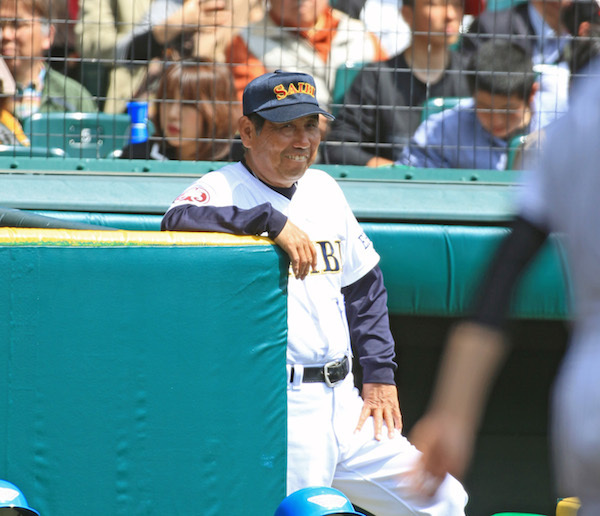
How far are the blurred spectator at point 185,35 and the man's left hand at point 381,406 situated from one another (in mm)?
1753

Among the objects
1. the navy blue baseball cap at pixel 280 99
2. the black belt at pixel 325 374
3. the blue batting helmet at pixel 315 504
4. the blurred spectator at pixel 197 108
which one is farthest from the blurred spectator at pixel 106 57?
the blue batting helmet at pixel 315 504

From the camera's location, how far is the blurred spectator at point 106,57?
4527mm

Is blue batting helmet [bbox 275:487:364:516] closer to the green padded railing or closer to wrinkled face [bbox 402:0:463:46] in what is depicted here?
the green padded railing

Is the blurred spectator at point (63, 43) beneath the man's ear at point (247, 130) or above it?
above

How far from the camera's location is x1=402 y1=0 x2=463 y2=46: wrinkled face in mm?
4613

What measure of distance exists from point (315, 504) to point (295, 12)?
2.67 m

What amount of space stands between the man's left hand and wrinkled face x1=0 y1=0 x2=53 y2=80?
214cm

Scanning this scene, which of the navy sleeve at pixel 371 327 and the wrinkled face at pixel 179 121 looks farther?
the wrinkled face at pixel 179 121

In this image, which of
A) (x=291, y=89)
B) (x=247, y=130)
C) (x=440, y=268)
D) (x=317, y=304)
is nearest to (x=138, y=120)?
(x=247, y=130)

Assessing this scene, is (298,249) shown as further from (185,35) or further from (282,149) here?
(185,35)

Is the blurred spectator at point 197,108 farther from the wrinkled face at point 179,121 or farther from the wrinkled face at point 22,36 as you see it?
the wrinkled face at point 22,36

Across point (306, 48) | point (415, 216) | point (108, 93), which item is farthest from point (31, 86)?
point (415, 216)

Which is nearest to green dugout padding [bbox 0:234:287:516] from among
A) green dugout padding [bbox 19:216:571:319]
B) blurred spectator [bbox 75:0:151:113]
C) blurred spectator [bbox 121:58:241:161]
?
green dugout padding [bbox 19:216:571:319]

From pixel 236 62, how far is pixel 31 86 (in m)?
0.94
